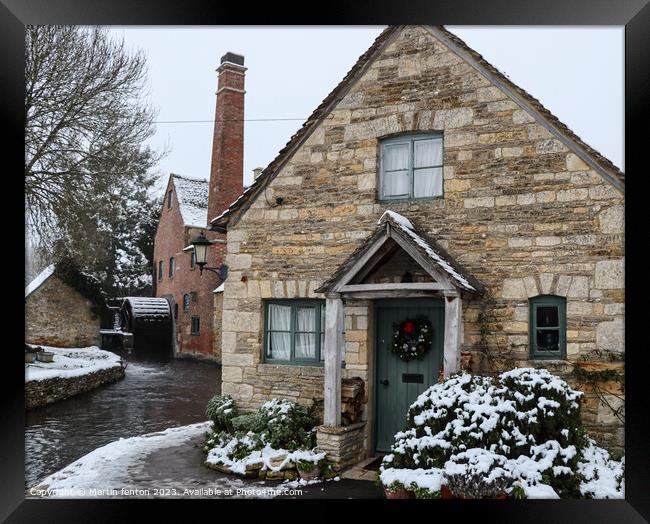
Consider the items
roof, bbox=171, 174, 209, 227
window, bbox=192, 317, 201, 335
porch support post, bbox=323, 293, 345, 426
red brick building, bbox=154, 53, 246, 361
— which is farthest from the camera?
roof, bbox=171, 174, 209, 227

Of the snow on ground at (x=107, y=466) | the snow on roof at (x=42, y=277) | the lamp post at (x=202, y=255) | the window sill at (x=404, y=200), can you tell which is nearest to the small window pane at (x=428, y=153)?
the window sill at (x=404, y=200)

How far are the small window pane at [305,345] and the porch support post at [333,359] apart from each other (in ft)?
3.19

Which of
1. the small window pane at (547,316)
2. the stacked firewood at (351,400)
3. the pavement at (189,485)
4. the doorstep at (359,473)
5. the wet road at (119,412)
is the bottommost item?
the wet road at (119,412)

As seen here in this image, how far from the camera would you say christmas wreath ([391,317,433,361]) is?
7582mm

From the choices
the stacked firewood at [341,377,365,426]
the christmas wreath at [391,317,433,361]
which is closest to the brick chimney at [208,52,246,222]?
the christmas wreath at [391,317,433,361]

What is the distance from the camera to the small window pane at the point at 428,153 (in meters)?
7.78

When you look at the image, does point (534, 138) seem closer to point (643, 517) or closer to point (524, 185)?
point (524, 185)

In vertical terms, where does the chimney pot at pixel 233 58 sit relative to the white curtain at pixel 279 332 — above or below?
above

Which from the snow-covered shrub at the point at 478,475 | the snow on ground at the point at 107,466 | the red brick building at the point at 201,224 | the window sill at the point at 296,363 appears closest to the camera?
the snow-covered shrub at the point at 478,475

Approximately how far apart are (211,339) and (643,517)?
10952 mm

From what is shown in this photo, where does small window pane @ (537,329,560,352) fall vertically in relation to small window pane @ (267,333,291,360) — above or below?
above

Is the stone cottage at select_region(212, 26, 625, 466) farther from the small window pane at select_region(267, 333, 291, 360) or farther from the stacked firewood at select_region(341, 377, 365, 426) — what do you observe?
the stacked firewood at select_region(341, 377, 365, 426)

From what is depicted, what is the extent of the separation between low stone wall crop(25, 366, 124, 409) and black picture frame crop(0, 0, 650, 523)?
202 inches
